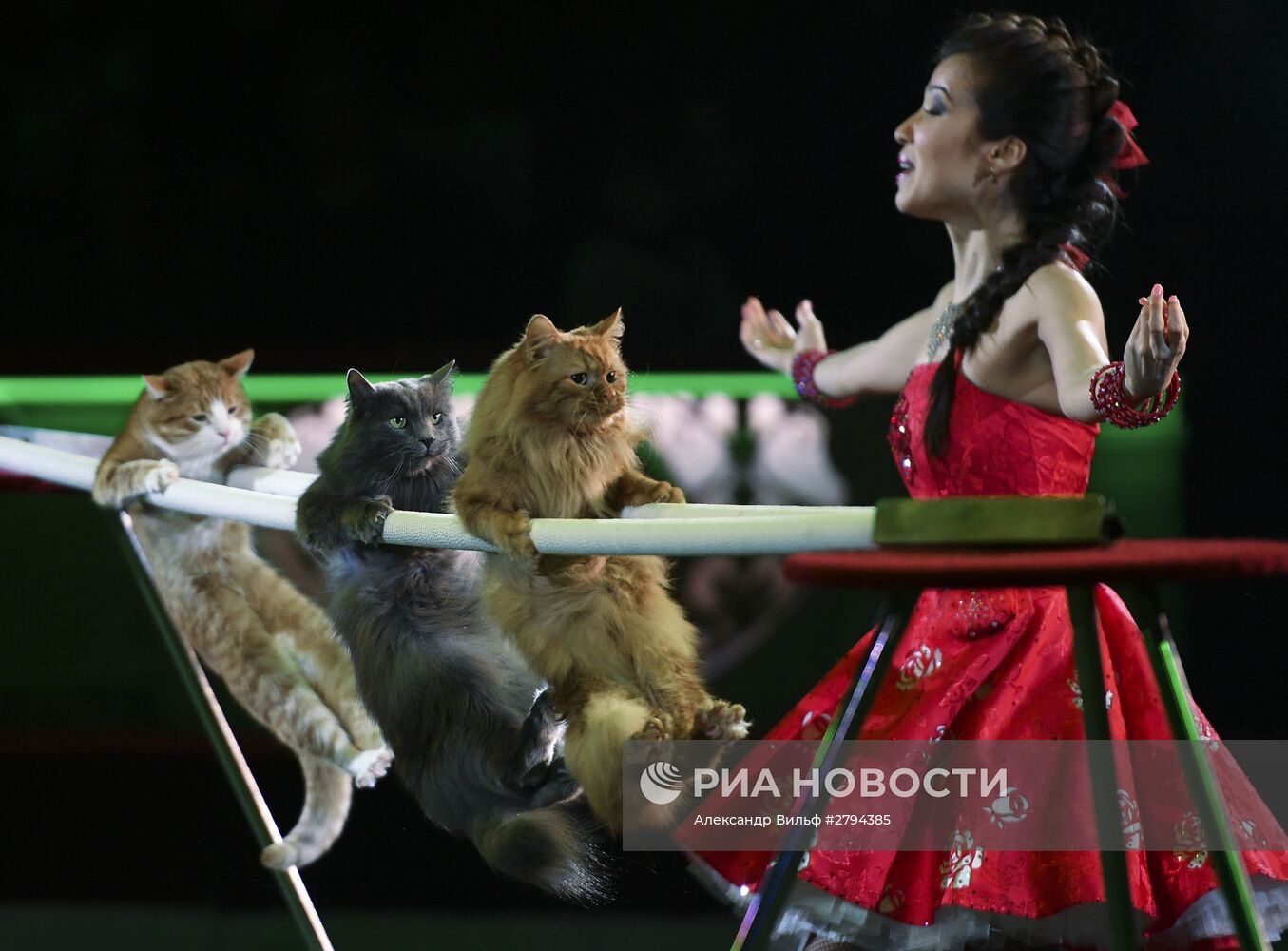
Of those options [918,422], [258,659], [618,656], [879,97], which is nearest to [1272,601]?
[918,422]

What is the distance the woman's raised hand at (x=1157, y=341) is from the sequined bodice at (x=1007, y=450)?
24cm

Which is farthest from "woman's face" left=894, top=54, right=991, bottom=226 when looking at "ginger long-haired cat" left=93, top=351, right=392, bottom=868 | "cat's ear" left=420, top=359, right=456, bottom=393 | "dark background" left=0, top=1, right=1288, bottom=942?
"ginger long-haired cat" left=93, top=351, right=392, bottom=868

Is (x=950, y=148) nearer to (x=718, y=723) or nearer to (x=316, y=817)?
(x=718, y=723)

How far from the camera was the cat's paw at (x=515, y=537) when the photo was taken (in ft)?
4.69

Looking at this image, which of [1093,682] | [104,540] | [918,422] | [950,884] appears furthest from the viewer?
[104,540]

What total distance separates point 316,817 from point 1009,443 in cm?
120

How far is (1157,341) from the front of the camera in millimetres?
1279

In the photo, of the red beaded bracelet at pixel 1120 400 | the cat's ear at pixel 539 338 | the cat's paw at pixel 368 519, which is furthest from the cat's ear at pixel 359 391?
the red beaded bracelet at pixel 1120 400

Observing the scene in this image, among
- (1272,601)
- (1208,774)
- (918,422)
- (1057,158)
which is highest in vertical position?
(1057,158)

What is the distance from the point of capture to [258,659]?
200cm

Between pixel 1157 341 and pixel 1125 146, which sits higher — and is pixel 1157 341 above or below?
below

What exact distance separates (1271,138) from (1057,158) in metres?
0.56

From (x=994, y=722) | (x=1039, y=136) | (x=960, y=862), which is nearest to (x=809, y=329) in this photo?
(x=1039, y=136)

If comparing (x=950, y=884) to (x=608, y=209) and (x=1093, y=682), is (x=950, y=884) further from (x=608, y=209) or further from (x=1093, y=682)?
(x=608, y=209)
